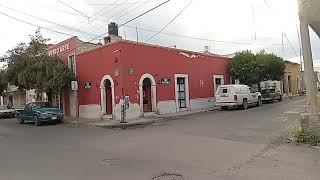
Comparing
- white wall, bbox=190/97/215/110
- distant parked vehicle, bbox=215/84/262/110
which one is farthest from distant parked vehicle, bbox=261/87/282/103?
distant parked vehicle, bbox=215/84/262/110

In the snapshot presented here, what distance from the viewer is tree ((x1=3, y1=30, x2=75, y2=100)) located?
2561cm

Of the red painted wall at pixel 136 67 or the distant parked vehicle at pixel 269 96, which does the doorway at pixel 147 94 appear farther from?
the distant parked vehicle at pixel 269 96

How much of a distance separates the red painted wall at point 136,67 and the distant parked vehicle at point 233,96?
2343 millimetres

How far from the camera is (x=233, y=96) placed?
86.5 feet

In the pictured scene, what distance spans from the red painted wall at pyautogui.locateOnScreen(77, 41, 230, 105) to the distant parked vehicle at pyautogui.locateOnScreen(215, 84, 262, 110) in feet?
7.69

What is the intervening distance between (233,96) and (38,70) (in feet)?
46.4

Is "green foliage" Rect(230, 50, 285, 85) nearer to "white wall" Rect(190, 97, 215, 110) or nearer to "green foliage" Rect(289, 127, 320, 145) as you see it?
"white wall" Rect(190, 97, 215, 110)

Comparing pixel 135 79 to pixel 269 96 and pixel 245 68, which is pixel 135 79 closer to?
pixel 245 68

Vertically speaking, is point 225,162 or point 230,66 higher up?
point 230,66

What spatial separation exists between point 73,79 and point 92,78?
1968 millimetres

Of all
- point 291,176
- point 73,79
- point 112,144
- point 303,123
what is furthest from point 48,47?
point 291,176

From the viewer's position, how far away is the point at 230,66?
111 ft

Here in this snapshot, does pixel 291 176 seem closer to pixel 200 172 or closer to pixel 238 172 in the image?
pixel 238 172

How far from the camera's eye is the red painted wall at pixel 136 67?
22.9m
